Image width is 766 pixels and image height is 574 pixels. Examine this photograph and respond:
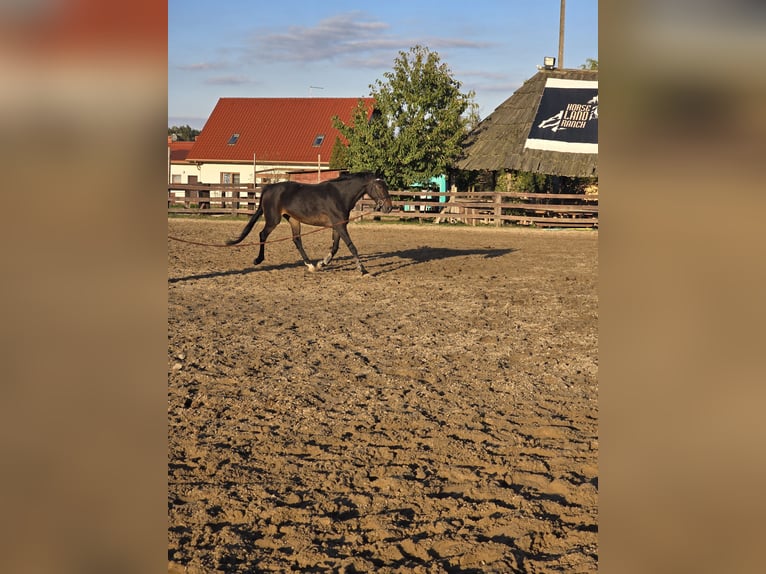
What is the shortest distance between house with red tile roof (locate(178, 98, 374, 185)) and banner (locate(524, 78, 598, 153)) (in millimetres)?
13677

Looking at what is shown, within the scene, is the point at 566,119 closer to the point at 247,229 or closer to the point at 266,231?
the point at 266,231

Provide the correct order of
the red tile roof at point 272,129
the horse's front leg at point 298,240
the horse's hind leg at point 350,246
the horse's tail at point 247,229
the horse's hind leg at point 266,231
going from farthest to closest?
the red tile roof at point 272,129
the horse's hind leg at point 266,231
the horse's tail at point 247,229
the horse's front leg at point 298,240
the horse's hind leg at point 350,246

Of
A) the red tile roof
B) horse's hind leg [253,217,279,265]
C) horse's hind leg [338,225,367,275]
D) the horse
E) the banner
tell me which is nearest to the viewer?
horse's hind leg [338,225,367,275]

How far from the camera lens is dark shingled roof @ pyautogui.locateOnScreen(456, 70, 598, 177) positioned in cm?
2838

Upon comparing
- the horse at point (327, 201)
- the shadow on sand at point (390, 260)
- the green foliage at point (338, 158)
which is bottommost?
the shadow on sand at point (390, 260)

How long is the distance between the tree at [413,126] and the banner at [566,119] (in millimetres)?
2954

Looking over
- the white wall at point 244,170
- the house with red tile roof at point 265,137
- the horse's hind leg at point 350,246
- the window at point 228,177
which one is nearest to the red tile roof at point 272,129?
the house with red tile roof at point 265,137

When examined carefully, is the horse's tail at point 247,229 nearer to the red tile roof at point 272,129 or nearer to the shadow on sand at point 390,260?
the shadow on sand at point 390,260

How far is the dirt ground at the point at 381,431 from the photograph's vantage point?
10.4 ft

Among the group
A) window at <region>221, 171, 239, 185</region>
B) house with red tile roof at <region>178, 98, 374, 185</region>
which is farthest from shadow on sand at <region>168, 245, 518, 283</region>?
window at <region>221, 171, 239, 185</region>

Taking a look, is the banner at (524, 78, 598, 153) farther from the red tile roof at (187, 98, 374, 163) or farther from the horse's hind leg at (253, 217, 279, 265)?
the horse's hind leg at (253, 217, 279, 265)
